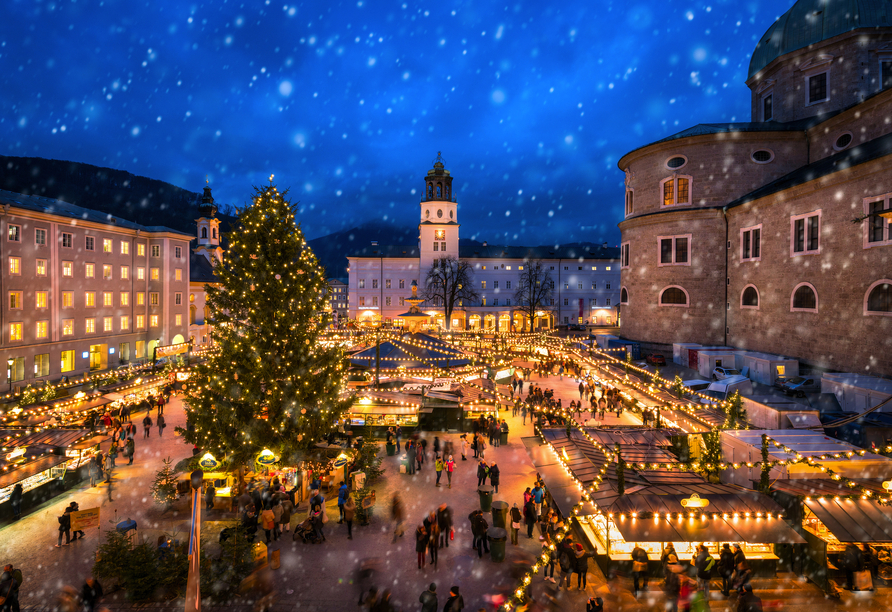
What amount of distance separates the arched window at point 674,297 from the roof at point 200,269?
45.6m

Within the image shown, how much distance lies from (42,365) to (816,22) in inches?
2229

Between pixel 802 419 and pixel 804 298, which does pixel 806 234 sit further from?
pixel 802 419

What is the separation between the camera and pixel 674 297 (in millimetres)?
34969

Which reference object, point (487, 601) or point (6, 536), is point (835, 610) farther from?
point (6, 536)

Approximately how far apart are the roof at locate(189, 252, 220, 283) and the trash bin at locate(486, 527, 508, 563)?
4985 cm

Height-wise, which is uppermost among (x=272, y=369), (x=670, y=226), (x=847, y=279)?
(x=670, y=226)

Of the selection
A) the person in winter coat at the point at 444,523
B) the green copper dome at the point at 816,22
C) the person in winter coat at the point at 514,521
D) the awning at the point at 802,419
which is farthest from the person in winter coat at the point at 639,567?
the green copper dome at the point at 816,22

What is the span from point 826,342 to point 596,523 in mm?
20643

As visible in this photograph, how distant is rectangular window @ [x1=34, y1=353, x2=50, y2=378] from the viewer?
29281 mm

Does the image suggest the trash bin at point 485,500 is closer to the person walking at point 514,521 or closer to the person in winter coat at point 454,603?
the person walking at point 514,521

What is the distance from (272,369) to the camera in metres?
13.0

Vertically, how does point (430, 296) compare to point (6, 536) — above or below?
above

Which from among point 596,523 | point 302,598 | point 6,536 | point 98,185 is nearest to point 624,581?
point 596,523

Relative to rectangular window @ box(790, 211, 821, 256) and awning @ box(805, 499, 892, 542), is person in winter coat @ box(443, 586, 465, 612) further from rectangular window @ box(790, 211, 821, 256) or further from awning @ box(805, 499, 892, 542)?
rectangular window @ box(790, 211, 821, 256)
